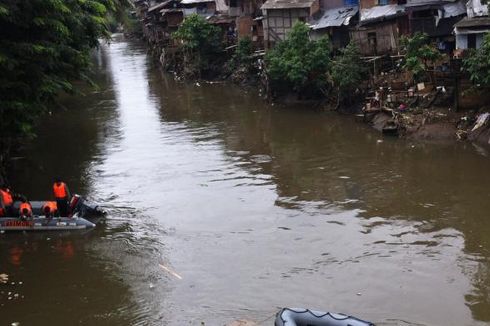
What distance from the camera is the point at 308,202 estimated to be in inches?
791

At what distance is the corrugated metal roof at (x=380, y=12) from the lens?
32.8 metres

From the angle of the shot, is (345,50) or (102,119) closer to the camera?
(345,50)

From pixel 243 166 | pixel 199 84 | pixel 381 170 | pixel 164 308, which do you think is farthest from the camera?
pixel 199 84

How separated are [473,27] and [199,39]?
23835 millimetres

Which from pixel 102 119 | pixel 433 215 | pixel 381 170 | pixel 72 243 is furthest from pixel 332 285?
pixel 102 119

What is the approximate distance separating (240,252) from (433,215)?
657 cm

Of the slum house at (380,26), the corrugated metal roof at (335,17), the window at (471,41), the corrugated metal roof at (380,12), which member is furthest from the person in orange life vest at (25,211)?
the corrugated metal roof at (335,17)

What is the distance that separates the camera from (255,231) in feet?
57.9

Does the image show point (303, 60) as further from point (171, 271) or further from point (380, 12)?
point (171, 271)

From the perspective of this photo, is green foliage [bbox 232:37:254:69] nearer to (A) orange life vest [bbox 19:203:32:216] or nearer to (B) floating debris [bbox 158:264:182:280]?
(A) orange life vest [bbox 19:203:32:216]

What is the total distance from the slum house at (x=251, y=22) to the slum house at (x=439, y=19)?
14789mm

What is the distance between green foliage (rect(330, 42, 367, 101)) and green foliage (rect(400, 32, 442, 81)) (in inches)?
120

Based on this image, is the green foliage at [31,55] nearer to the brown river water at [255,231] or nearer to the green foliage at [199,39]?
the brown river water at [255,231]

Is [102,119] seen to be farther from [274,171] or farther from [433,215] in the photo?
[433,215]
